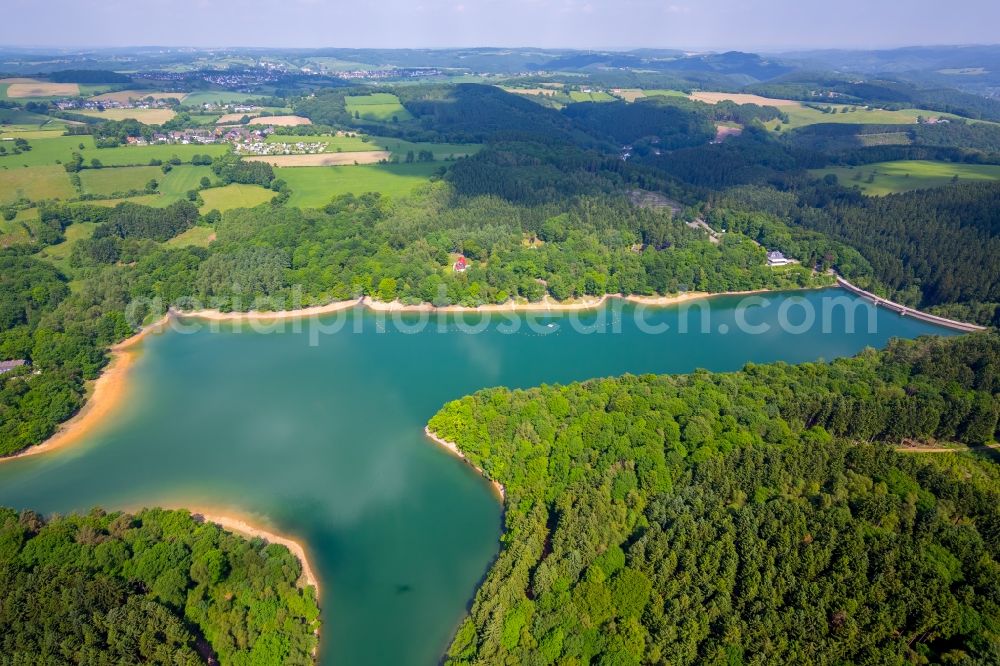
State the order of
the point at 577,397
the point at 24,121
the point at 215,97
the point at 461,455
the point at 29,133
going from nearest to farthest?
the point at 461,455 → the point at 577,397 → the point at 29,133 → the point at 24,121 → the point at 215,97

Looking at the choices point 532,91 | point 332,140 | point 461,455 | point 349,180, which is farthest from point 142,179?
point 532,91

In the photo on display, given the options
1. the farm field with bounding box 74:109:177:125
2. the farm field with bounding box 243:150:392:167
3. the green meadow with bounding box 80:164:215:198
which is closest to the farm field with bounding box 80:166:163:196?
the green meadow with bounding box 80:164:215:198

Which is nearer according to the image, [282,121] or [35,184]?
[35,184]

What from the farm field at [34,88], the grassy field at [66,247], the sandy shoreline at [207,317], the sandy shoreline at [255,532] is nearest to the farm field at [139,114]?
the farm field at [34,88]

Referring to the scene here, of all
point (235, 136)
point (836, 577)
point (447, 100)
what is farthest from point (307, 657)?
point (447, 100)

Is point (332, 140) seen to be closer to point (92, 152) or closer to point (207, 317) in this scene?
point (92, 152)

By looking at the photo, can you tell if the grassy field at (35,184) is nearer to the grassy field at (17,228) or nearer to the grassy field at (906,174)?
the grassy field at (17,228)
